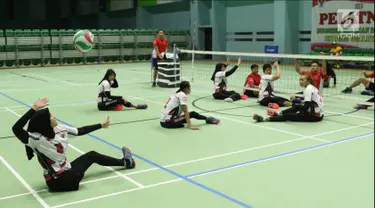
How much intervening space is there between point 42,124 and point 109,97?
5.65 metres

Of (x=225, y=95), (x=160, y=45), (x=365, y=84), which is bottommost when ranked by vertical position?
(x=225, y=95)

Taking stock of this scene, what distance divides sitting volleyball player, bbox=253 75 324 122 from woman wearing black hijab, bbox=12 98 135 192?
183 inches

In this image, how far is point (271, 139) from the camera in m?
7.31

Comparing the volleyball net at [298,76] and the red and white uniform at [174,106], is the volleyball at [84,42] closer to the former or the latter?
the volleyball net at [298,76]

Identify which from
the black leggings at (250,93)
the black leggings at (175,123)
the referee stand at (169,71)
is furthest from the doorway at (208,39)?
the black leggings at (175,123)

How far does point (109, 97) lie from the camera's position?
33.4 feet

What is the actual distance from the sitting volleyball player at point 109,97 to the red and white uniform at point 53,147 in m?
5.17

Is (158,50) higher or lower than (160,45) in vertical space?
lower

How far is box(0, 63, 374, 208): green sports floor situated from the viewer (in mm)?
4641

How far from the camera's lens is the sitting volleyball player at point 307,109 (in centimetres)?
826

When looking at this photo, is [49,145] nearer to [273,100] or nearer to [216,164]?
[216,164]

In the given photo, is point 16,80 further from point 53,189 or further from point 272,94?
point 53,189

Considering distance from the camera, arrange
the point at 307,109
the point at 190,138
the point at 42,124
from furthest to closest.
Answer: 1. the point at 307,109
2. the point at 190,138
3. the point at 42,124

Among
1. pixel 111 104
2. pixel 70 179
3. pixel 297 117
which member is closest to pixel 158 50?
pixel 111 104
